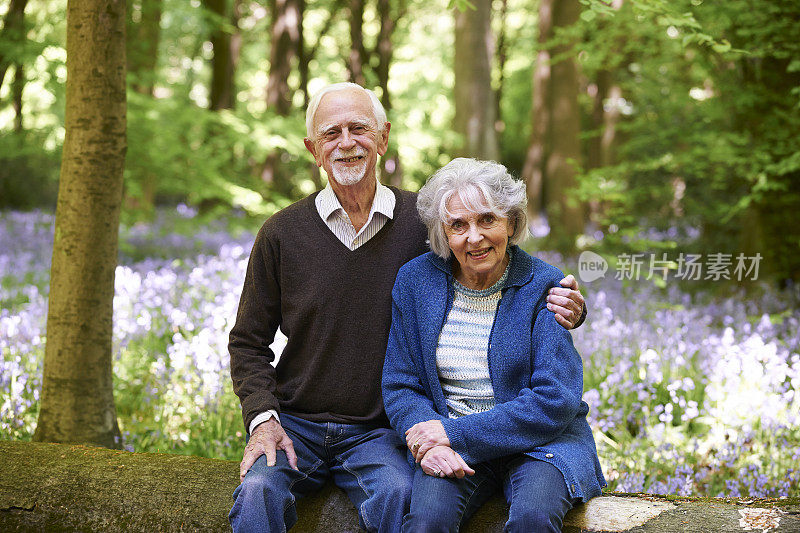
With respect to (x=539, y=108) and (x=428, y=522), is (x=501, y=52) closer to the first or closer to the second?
(x=539, y=108)

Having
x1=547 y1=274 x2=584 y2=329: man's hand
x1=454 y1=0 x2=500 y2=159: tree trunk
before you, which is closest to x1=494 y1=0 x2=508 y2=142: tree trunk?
x1=454 y1=0 x2=500 y2=159: tree trunk

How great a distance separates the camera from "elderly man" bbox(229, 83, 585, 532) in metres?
3.01

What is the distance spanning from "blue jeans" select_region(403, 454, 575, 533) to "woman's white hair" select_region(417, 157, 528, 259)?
2.92ft

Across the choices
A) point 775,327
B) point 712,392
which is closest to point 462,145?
point 775,327

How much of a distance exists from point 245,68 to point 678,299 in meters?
23.9

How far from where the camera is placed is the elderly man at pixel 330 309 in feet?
9.87

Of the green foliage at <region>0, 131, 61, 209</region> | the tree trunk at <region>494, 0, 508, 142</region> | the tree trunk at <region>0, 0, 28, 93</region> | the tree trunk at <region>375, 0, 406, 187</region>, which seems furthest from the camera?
the tree trunk at <region>494, 0, 508, 142</region>

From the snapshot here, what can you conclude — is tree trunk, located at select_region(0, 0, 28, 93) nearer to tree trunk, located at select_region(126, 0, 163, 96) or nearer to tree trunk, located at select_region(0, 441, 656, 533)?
tree trunk, located at select_region(126, 0, 163, 96)

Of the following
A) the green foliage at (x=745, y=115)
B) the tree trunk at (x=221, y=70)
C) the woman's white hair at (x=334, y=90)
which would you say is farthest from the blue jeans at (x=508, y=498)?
the tree trunk at (x=221, y=70)

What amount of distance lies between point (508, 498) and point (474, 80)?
904 centimetres

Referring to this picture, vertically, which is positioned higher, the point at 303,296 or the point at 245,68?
the point at 245,68

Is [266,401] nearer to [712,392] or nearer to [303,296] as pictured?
[303,296]

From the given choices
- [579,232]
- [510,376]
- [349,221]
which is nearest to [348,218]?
[349,221]

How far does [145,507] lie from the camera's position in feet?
9.76
